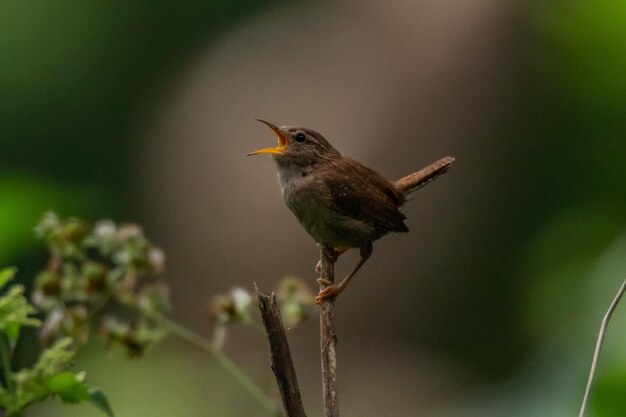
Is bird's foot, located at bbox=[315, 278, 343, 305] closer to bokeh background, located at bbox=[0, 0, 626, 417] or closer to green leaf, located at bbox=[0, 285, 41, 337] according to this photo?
bokeh background, located at bbox=[0, 0, 626, 417]

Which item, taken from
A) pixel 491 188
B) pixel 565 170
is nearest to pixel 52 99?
pixel 491 188

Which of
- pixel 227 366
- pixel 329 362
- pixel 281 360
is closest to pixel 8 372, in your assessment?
pixel 281 360

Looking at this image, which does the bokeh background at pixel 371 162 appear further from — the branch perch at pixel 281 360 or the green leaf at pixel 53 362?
the green leaf at pixel 53 362

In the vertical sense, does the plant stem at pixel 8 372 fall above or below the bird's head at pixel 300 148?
below

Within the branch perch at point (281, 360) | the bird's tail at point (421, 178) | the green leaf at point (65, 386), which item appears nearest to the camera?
the green leaf at point (65, 386)

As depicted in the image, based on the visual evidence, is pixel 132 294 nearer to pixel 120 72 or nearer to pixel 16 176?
pixel 16 176

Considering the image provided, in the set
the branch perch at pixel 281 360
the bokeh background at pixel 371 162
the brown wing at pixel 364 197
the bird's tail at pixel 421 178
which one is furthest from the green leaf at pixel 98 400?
the bird's tail at pixel 421 178
